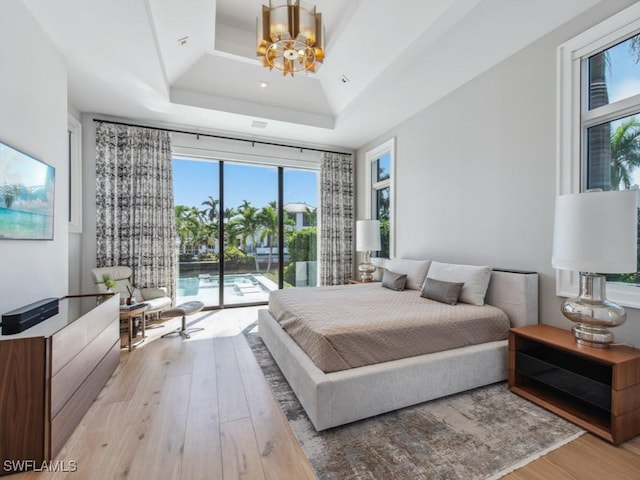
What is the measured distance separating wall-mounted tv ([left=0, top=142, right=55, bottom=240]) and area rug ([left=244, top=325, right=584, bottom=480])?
222 centimetres

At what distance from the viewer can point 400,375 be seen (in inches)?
77.3

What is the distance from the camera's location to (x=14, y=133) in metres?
2.07

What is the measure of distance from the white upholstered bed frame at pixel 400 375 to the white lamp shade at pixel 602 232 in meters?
0.74

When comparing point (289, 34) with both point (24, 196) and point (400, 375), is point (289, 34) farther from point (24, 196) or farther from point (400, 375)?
point (400, 375)

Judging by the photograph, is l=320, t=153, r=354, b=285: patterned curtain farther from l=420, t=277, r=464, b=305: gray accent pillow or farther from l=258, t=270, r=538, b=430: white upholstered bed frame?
l=258, t=270, r=538, b=430: white upholstered bed frame

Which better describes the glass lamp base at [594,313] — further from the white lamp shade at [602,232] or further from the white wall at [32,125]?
the white wall at [32,125]

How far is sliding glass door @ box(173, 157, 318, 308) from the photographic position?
4.72 meters

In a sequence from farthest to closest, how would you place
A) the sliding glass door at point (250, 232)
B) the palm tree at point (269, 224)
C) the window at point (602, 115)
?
the palm tree at point (269, 224)
the sliding glass door at point (250, 232)
the window at point (602, 115)

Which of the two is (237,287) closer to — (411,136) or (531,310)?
(411,136)

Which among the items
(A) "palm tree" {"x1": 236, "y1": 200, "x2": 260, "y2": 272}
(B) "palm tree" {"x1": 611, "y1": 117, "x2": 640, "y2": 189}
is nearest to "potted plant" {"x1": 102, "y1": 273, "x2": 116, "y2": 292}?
(A) "palm tree" {"x1": 236, "y1": 200, "x2": 260, "y2": 272}

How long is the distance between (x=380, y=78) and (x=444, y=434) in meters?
3.55

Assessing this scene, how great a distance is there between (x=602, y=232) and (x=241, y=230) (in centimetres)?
451

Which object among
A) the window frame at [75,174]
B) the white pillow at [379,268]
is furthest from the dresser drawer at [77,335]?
the white pillow at [379,268]

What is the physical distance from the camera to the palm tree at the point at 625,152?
2.10 m
